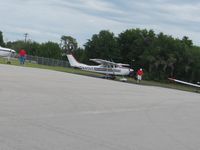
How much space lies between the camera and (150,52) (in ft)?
329

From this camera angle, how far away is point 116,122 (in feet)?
41.2

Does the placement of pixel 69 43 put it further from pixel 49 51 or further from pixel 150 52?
pixel 150 52

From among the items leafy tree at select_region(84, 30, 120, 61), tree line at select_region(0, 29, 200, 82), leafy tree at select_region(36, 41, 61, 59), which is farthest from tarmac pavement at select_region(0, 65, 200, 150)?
leafy tree at select_region(36, 41, 61, 59)

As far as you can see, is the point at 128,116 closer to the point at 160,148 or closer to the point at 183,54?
the point at 160,148

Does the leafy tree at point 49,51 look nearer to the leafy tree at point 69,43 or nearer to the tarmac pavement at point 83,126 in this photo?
the leafy tree at point 69,43

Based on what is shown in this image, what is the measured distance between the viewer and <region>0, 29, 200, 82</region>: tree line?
321ft

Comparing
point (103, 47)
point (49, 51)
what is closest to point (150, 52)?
point (103, 47)

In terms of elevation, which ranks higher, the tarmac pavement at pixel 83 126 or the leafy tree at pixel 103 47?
the leafy tree at pixel 103 47

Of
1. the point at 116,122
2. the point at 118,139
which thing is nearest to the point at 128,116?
the point at 116,122

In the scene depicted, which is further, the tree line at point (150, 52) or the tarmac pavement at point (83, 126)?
the tree line at point (150, 52)

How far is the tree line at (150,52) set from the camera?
97812 millimetres

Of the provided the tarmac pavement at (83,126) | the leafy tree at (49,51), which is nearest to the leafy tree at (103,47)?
the leafy tree at (49,51)

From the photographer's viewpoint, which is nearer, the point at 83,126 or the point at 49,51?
the point at 83,126

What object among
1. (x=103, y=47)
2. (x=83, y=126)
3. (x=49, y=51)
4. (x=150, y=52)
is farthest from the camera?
(x=49, y=51)
